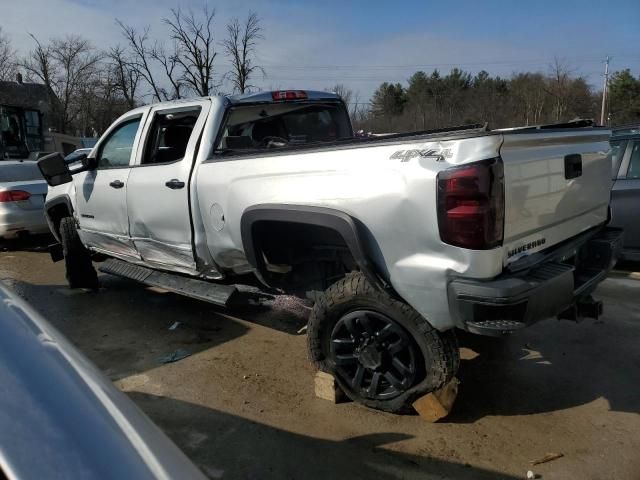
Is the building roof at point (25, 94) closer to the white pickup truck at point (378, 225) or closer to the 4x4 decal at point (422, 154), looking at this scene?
the white pickup truck at point (378, 225)

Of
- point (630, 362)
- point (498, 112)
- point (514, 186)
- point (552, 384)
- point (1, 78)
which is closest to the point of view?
point (514, 186)

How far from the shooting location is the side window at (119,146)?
5035 millimetres

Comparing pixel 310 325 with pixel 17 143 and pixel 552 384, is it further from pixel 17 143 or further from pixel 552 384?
pixel 17 143

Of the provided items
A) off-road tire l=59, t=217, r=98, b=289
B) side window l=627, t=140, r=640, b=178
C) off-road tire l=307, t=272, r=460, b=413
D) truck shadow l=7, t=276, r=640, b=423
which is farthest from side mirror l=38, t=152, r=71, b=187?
side window l=627, t=140, r=640, b=178

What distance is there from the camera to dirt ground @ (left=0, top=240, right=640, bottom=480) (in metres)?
2.88

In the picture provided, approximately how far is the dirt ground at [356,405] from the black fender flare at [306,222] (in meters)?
0.91

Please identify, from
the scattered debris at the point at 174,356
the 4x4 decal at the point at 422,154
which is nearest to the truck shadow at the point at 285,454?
the scattered debris at the point at 174,356

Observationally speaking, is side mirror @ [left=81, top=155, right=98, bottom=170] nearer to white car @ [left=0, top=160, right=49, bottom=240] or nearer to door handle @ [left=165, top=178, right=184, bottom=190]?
door handle @ [left=165, top=178, right=184, bottom=190]

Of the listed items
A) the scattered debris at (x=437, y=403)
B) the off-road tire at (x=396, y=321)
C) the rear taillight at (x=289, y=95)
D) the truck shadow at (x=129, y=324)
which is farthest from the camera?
the rear taillight at (x=289, y=95)

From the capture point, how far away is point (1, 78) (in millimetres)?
46344

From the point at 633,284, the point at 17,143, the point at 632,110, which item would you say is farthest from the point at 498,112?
the point at 633,284

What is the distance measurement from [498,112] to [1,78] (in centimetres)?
4228

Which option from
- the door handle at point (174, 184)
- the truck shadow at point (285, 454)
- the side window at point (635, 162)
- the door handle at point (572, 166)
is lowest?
the truck shadow at point (285, 454)

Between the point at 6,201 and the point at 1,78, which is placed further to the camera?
the point at 1,78
